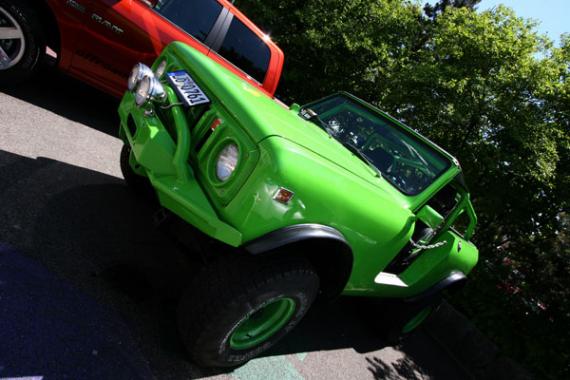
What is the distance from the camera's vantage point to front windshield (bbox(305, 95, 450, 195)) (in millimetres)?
3105

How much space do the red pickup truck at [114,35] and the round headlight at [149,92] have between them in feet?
7.05

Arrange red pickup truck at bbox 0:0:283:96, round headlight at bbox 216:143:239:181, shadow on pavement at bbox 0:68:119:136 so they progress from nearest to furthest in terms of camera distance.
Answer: round headlight at bbox 216:143:239:181 → red pickup truck at bbox 0:0:283:96 → shadow on pavement at bbox 0:68:119:136

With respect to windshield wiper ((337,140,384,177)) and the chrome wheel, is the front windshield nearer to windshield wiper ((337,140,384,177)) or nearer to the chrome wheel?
windshield wiper ((337,140,384,177))

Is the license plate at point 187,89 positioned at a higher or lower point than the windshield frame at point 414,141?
lower

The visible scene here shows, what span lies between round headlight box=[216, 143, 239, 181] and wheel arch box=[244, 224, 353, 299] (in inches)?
15.5

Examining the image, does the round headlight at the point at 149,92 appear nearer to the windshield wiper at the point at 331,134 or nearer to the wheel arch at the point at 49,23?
the windshield wiper at the point at 331,134

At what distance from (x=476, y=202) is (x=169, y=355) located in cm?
593

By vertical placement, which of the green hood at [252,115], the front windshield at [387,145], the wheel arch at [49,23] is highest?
the front windshield at [387,145]

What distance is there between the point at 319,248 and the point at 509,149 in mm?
5590

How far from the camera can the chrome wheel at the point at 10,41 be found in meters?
3.61

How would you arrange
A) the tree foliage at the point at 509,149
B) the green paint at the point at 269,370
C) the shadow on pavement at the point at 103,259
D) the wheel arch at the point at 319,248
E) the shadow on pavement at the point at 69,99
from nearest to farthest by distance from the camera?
1. the wheel arch at the point at 319,248
2. the shadow on pavement at the point at 103,259
3. the green paint at the point at 269,370
4. the shadow on pavement at the point at 69,99
5. the tree foliage at the point at 509,149


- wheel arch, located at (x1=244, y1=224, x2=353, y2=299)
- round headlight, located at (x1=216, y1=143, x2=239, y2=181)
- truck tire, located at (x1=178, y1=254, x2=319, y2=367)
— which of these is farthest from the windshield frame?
round headlight, located at (x1=216, y1=143, x2=239, y2=181)

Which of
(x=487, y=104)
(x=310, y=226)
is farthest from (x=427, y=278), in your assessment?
(x=487, y=104)

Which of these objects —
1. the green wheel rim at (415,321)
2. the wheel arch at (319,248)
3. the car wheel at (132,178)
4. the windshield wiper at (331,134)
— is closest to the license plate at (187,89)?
the wheel arch at (319,248)
